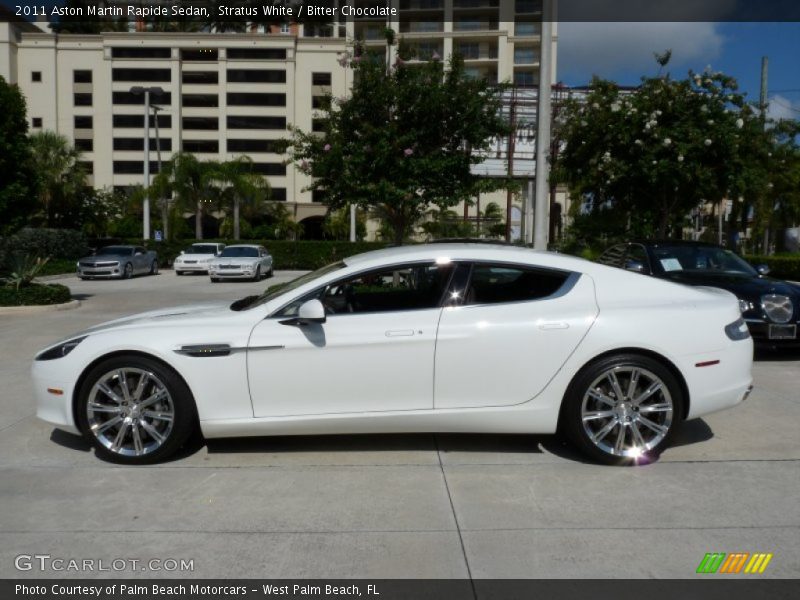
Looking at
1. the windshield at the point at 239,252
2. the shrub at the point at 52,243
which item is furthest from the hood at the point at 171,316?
the shrub at the point at 52,243

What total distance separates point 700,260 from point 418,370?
6.51m

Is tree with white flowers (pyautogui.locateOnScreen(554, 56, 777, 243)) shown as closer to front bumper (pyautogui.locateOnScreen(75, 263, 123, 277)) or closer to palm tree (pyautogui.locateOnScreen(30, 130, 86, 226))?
front bumper (pyautogui.locateOnScreen(75, 263, 123, 277))

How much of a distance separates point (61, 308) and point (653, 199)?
1270 cm

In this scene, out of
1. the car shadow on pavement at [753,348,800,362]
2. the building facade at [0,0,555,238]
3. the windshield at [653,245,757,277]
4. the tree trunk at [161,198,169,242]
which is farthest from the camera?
the building facade at [0,0,555,238]

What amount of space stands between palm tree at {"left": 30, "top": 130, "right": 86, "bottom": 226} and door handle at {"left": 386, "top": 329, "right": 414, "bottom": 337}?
141 ft

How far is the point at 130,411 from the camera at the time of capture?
16.6 ft

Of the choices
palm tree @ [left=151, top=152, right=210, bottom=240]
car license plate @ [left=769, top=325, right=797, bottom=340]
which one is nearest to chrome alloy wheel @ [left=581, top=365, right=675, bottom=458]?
car license plate @ [left=769, top=325, right=797, bottom=340]

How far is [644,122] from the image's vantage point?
567 inches

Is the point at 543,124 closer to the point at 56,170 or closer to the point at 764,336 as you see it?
the point at 764,336

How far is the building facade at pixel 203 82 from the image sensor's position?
6462 centimetres

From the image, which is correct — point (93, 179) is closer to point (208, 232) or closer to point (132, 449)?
point (208, 232)

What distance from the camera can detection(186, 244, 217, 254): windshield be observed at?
104ft

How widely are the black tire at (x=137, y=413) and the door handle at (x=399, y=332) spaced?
1.42m

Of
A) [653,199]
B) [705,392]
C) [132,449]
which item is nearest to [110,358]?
[132,449]
